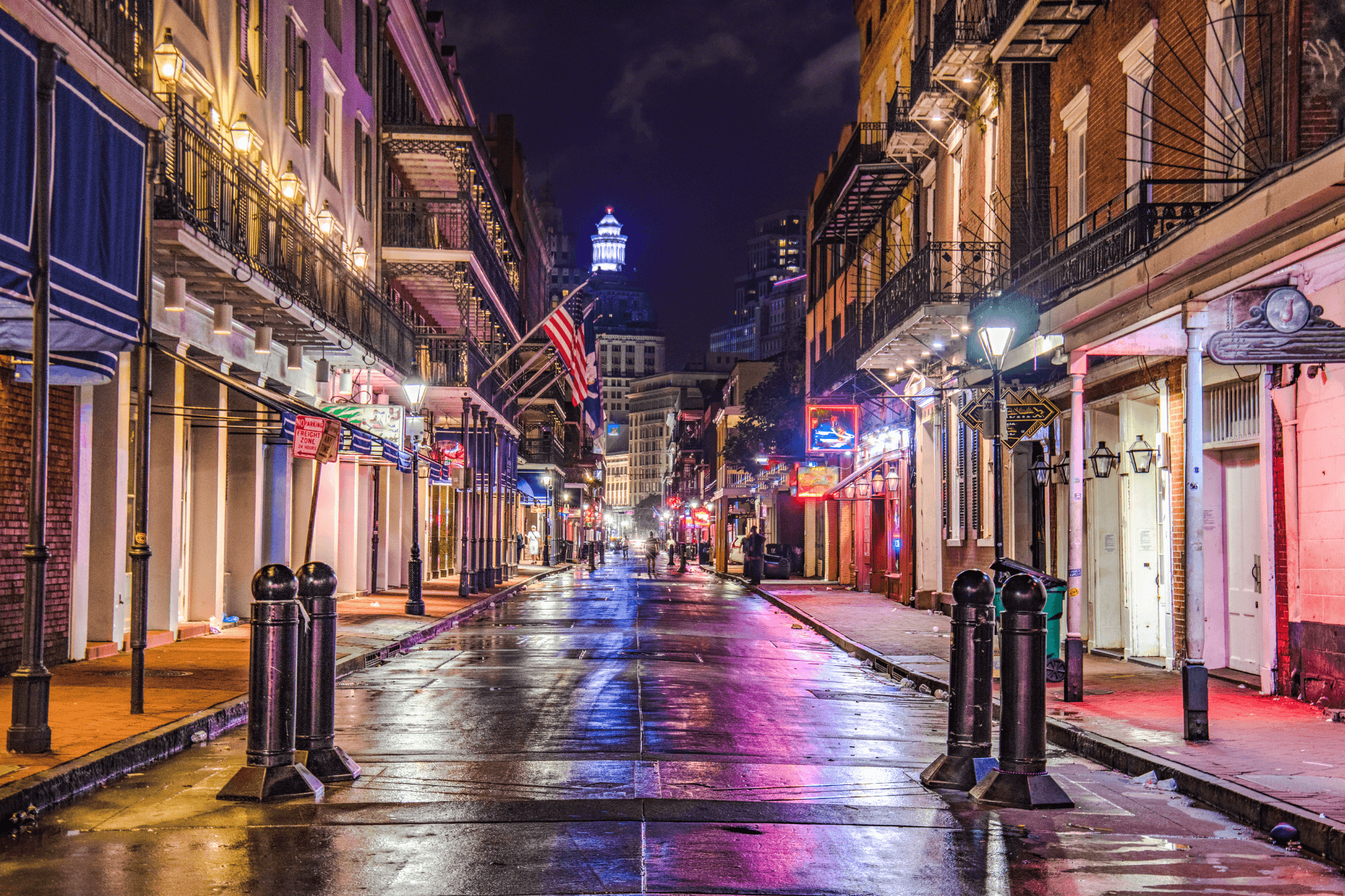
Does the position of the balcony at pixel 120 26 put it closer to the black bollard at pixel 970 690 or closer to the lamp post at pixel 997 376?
the black bollard at pixel 970 690

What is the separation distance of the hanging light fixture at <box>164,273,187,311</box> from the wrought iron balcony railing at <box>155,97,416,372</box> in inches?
25.6

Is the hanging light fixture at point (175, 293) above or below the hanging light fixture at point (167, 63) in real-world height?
below

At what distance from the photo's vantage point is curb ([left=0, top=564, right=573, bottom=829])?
7.35 metres

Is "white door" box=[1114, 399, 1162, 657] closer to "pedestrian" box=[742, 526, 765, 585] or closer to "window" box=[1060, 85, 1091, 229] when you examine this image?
"window" box=[1060, 85, 1091, 229]

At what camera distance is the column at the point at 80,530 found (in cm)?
1488

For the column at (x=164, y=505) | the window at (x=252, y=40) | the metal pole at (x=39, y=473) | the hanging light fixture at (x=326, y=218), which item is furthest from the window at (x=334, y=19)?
the metal pole at (x=39, y=473)

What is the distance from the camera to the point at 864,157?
29.0 metres

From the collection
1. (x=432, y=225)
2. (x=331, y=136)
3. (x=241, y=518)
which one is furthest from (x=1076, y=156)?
(x=432, y=225)

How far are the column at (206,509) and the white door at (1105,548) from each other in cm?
1240

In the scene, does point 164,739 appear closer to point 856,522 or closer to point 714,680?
point 714,680

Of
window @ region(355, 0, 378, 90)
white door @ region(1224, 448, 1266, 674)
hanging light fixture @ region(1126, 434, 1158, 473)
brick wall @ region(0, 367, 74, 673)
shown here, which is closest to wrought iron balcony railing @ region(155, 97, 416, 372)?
brick wall @ region(0, 367, 74, 673)

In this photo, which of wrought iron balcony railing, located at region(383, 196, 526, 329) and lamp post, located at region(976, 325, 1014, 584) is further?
wrought iron balcony railing, located at region(383, 196, 526, 329)

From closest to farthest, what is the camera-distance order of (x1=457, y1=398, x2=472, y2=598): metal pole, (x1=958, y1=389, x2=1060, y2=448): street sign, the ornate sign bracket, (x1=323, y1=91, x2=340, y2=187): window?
the ornate sign bracket, (x1=958, y1=389, x2=1060, y2=448): street sign, (x1=323, y1=91, x2=340, y2=187): window, (x1=457, y1=398, x2=472, y2=598): metal pole

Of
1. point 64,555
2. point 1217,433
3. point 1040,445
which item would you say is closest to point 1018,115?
point 1040,445
